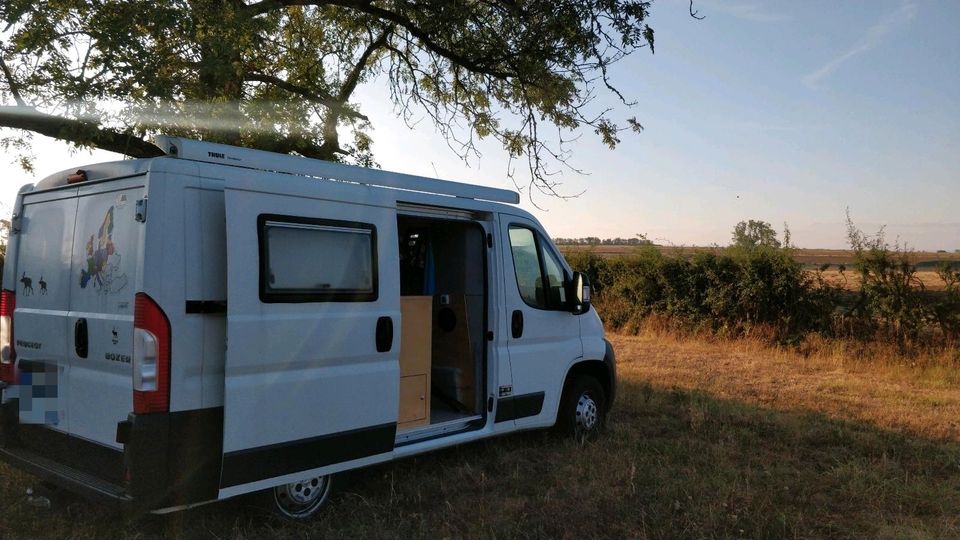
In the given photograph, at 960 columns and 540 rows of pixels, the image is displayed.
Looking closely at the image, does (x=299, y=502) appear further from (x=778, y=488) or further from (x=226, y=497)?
(x=778, y=488)

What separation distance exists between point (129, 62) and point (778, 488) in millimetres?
7094

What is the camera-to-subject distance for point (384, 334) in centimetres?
450

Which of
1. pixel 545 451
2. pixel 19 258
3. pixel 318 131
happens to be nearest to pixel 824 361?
pixel 545 451

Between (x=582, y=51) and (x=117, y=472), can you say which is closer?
(x=117, y=472)

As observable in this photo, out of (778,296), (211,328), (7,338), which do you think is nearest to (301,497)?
(211,328)

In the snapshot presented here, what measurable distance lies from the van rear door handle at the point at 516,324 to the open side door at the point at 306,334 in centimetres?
130

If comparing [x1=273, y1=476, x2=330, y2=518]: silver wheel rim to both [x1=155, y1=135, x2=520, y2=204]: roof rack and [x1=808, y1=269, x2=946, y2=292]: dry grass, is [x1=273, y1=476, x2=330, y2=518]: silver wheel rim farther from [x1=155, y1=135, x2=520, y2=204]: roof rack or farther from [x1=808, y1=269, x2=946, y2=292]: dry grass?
[x1=808, y1=269, x2=946, y2=292]: dry grass

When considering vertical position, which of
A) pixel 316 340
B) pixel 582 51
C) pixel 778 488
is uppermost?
pixel 582 51

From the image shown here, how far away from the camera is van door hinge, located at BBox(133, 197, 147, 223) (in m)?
3.55

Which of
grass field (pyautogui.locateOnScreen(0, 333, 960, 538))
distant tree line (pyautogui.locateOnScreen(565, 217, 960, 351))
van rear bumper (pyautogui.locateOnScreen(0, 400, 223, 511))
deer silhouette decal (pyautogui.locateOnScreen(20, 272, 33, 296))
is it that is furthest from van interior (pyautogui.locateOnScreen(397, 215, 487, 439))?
distant tree line (pyautogui.locateOnScreen(565, 217, 960, 351))

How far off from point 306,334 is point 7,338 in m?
2.26

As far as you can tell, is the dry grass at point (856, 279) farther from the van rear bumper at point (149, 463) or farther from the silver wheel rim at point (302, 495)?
the van rear bumper at point (149, 463)

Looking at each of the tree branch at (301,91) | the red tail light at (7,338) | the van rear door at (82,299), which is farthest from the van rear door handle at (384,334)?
the tree branch at (301,91)

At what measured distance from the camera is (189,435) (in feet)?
11.9
